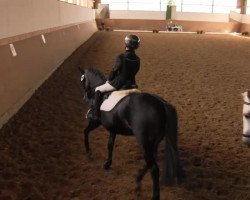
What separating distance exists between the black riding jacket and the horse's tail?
85cm

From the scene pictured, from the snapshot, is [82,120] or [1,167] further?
[82,120]

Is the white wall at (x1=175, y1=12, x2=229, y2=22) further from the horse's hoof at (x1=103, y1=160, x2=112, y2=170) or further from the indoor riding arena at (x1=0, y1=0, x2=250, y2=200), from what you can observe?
the horse's hoof at (x1=103, y1=160, x2=112, y2=170)

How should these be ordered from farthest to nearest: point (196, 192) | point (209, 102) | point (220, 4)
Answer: point (220, 4) → point (209, 102) → point (196, 192)

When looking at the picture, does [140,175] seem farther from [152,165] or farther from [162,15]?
[162,15]

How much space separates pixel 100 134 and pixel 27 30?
14.8ft

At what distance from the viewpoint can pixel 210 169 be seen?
5965mm

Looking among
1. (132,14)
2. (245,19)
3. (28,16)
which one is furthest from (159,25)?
(28,16)

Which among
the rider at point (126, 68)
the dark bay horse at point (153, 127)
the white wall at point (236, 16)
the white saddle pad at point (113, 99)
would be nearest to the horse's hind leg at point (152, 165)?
the dark bay horse at point (153, 127)

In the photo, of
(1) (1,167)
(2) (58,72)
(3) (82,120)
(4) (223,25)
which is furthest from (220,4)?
(1) (1,167)

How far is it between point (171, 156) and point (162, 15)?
43.6 meters

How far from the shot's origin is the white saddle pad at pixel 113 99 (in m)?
5.18

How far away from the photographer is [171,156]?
15.6 ft

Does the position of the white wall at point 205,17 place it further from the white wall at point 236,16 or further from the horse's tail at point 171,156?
the horse's tail at point 171,156

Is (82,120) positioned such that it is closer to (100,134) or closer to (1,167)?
(100,134)
